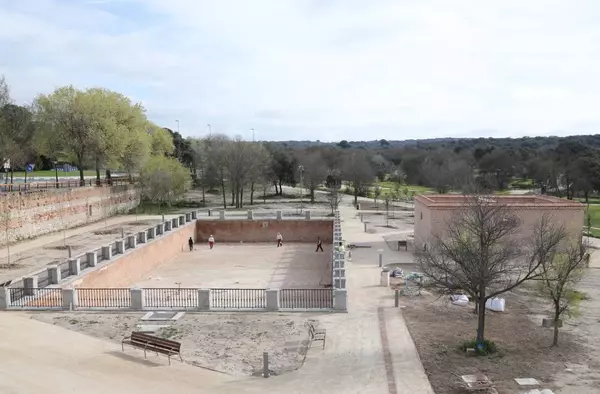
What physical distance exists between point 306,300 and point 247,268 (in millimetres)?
10110

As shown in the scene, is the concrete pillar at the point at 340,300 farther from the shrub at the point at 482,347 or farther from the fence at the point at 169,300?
the fence at the point at 169,300

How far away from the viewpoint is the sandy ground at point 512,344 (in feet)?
45.2

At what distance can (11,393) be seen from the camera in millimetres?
12398

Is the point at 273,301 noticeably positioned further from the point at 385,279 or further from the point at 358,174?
the point at 358,174

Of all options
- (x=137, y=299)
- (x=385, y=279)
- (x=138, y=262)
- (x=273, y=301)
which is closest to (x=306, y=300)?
(x=273, y=301)

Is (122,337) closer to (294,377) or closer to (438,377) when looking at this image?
(294,377)

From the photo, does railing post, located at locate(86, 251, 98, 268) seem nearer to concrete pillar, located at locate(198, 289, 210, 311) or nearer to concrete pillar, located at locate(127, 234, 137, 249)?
concrete pillar, located at locate(127, 234, 137, 249)

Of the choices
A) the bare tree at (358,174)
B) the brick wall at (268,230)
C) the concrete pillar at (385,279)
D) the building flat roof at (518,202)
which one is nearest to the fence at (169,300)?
the concrete pillar at (385,279)

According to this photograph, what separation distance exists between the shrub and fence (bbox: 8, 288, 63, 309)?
1404cm

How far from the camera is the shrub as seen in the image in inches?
609

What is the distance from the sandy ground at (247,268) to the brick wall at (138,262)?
1.78ft

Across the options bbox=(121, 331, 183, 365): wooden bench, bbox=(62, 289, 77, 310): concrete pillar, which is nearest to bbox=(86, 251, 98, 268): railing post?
bbox=(62, 289, 77, 310): concrete pillar

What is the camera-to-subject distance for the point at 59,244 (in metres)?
37.6

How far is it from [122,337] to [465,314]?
39.0 feet
